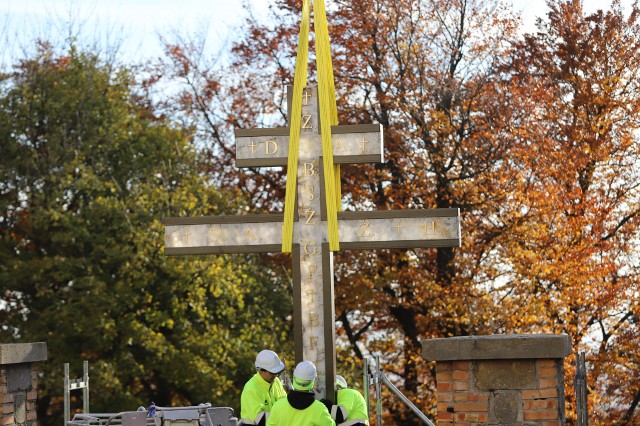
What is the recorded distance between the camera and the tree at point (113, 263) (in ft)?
66.8

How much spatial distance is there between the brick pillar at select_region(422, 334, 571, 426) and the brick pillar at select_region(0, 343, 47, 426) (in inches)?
145

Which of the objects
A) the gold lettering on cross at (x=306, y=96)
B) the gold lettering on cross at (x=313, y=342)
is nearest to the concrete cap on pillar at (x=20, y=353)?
the gold lettering on cross at (x=313, y=342)

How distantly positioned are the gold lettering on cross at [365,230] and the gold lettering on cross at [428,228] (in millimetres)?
440

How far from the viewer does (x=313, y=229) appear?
9570 mm

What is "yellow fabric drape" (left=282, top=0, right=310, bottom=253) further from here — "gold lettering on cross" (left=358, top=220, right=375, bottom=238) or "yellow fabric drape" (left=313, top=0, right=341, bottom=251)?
"gold lettering on cross" (left=358, top=220, right=375, bottom=238)

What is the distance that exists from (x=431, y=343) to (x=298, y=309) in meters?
2.63

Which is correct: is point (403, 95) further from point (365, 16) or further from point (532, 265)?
point (532, 265)

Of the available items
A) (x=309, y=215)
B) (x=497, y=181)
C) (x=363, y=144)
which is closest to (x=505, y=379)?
(x=309, y=215)

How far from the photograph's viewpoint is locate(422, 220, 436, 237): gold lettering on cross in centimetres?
929

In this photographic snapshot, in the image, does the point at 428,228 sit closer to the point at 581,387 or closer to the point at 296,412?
the point at 581,387

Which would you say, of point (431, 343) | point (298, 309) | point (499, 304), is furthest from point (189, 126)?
point (431, 343)

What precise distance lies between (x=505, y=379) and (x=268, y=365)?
2040mm

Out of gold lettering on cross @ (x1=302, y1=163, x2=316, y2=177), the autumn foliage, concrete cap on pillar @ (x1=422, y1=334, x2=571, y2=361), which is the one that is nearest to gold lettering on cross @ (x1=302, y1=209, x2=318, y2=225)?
gold lettering on cross @ (x1=302, y1=163, x2=316, y2=177)

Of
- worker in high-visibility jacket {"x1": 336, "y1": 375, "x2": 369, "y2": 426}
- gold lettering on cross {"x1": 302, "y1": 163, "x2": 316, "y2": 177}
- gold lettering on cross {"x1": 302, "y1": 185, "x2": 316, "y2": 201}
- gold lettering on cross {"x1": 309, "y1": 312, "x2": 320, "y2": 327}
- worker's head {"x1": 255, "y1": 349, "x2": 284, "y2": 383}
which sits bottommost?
worker in high-visibility jacket {"x1": 336, "y1": 375, "x2": 369, "y2": 426}
